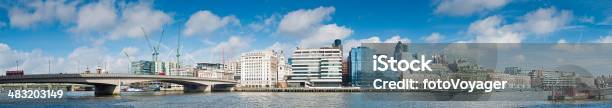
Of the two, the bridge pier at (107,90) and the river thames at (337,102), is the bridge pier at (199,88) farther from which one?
the river thames at (337,102)

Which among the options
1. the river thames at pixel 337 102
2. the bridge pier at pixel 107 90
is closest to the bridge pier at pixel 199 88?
the bridge pier at pixel 107 90

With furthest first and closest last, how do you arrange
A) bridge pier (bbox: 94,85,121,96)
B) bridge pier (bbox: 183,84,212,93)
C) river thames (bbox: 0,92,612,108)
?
1. bridge pier (bbox: 183,84,212,93)
2. bridge pier (bbox: 94,85,121,96)
3. river thames (bbox: 0,92,612,108)

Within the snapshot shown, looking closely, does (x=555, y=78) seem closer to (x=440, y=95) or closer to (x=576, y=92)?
(x=576, y=92)

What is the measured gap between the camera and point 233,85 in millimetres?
194875

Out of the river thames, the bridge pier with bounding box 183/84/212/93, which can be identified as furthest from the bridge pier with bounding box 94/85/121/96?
the bridge pier with bounding box 183/84/212/93

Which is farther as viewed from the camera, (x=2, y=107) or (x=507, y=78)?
(x=507, y=78)

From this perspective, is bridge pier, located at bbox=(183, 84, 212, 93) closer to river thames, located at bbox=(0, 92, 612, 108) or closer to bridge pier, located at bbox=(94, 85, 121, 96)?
bridge pier, located at bbox=(94, 85, 121, 96)

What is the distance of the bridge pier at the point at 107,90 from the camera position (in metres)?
122

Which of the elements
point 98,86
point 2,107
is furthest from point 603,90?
point 98,86

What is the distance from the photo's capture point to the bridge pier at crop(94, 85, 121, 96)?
12231cm

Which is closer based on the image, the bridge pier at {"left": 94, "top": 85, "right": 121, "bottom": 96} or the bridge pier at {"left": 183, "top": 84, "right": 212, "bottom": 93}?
the bridge pier at {"left": 94, "top": 85, "right": 121, "bottom": 96}

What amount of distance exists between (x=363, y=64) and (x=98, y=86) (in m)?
90.0

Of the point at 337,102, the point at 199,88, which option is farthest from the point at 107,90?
the point at 337,102

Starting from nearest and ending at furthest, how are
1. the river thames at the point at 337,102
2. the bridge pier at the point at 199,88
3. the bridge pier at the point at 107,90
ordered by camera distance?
the river thames at the point at 337,102
the bridge pier at the point at 107,90
the bridge pier at the point at 199,88
